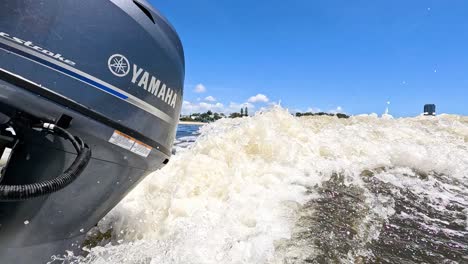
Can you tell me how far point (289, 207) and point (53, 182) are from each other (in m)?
1.92

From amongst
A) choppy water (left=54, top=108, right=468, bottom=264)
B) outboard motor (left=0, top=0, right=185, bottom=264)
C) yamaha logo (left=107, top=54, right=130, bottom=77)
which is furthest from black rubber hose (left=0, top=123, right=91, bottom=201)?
choppy water (left=54, top=108, right=468, bottom=264)

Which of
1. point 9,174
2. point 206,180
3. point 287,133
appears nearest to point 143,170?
point 9,174

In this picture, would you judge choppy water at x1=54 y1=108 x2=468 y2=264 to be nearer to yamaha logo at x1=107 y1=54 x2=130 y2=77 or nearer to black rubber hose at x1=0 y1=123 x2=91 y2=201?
black rubber hose at x1=0 y1=123 x2=91 y2=201

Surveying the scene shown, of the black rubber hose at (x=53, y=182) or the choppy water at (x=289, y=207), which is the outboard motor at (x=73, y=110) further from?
the choppy water at (x=289, y=207)

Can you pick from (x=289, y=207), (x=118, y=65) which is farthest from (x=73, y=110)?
(x=289, y=207)

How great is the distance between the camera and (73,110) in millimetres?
1522

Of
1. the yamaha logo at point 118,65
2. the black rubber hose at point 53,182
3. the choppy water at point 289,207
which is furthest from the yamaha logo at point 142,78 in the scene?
the choppy water at point 289,207

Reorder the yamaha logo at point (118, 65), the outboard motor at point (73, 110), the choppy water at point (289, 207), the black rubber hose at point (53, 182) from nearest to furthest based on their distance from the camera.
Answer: the black rubber hose at point (53, 182)
the outboard motor at point (73, 110)
the yamaha logo at point (118, 65)
the choppy water at point (289, 207)

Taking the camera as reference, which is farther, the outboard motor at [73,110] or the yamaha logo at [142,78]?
the yamaha logo at [142,78]

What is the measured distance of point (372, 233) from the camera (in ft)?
7.77

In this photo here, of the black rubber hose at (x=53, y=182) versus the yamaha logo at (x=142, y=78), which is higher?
the yamaha logo at (x=142, y=78)

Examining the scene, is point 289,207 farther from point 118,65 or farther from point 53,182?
point 53,182

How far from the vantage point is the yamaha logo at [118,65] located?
162 centimetres

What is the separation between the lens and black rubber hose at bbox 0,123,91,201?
1.16m
